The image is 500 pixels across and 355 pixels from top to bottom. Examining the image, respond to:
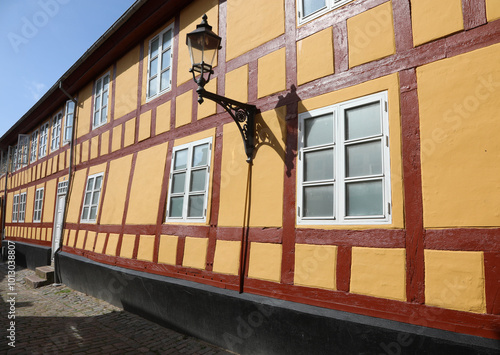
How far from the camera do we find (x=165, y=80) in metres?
6.70

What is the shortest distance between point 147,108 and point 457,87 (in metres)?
5.80

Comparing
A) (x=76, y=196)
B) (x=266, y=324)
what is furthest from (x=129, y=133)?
(x=266, y=324)

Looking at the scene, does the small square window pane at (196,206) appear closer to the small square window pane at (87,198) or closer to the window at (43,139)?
the small square window pane at (87,198)

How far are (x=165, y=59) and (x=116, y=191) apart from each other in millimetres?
3138

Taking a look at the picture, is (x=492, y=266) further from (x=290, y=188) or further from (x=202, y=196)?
(x=202, y=196)

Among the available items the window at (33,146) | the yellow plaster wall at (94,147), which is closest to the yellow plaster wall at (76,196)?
the yellow plaster wall at (94,147)

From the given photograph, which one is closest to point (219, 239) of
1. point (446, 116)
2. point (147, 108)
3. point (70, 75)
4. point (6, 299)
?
point (446, 116)

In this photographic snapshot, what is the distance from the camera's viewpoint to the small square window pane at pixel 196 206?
5.25m

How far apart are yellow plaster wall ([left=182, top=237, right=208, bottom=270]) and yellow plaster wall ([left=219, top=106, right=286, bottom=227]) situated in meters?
0.52

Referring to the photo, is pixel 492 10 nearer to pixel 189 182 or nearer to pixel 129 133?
pixel 189 182

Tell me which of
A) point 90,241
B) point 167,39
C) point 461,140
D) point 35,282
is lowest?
point 35,282

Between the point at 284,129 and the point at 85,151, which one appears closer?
the point at 284,129

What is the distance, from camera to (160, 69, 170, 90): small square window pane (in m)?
6.62

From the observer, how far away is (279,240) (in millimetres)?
4047
